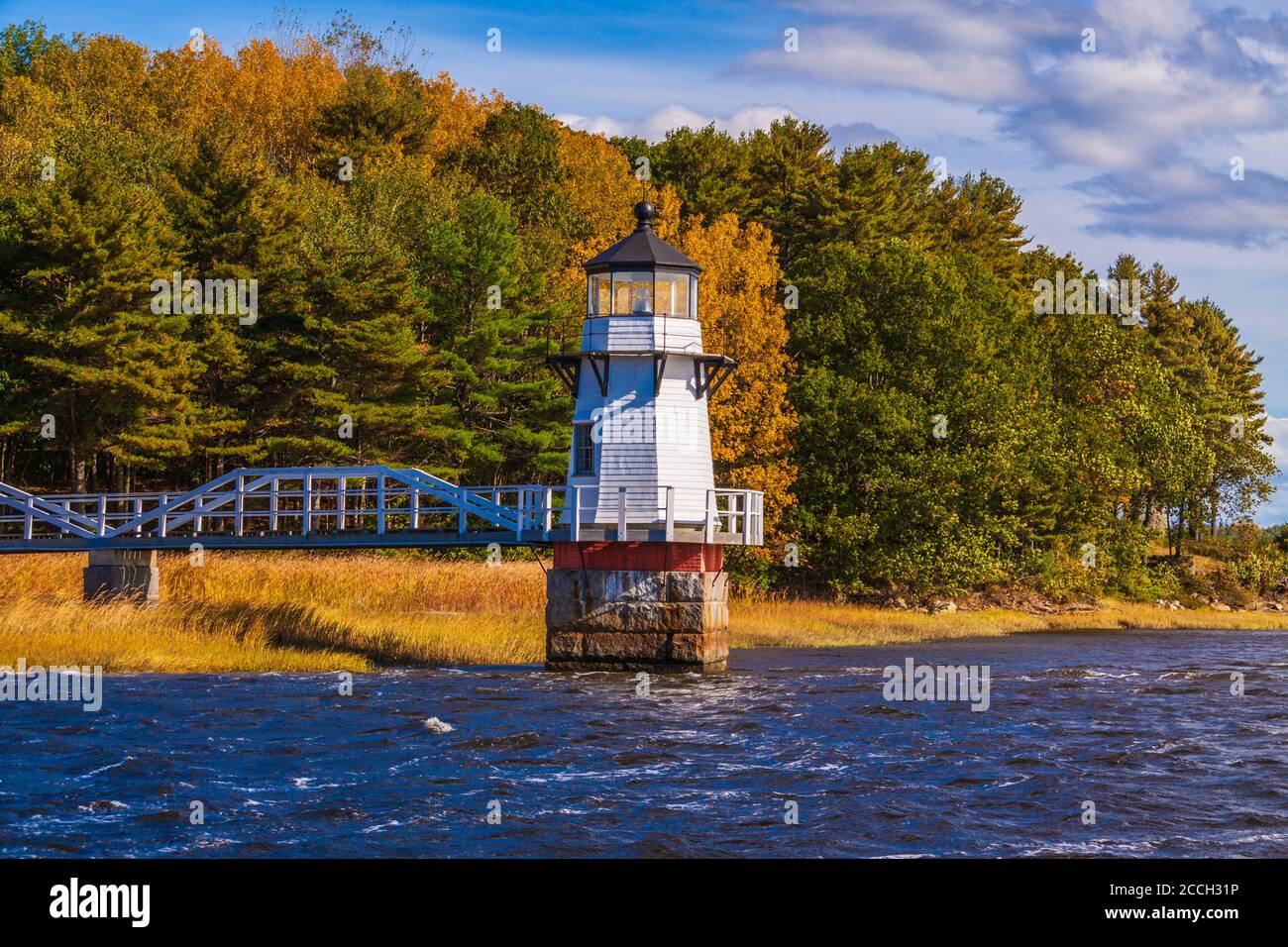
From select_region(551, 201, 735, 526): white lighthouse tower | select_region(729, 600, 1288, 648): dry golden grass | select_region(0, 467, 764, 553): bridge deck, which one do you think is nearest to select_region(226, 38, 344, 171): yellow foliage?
select_region(729, 600, 1288, 648): dry golden grass

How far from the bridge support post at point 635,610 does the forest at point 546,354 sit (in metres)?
19.4

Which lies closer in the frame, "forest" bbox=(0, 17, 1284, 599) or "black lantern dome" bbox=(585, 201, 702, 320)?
"black lantern dome" bbox=(585, 201, 702, 320)

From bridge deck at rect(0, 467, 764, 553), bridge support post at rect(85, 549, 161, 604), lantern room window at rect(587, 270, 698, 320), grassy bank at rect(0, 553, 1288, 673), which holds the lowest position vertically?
grassy bank at rect(0, 553, 1288, 673)

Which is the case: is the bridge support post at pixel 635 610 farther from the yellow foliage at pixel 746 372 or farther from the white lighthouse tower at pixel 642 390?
the yellow foliage at pixel 746 372

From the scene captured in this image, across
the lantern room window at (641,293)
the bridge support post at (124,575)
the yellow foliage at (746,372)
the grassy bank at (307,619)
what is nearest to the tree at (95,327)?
the grassy bank at (307,619)

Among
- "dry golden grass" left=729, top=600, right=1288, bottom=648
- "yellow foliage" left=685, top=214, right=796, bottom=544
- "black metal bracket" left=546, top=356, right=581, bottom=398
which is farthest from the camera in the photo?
"yellow foliage" left=685, top=214, right=796, bottom=544

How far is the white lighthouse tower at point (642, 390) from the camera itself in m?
32.2

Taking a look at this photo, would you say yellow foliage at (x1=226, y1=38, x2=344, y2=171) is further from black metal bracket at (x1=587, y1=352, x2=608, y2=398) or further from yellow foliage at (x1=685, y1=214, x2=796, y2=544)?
black metal bracket at (x1=587, y1=352, x2=608, y2=398)

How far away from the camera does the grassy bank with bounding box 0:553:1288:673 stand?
29.7m

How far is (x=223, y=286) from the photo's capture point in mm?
51812

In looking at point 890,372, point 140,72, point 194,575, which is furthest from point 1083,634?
point 140,72

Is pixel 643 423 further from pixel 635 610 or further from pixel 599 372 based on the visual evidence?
pixel 635 610

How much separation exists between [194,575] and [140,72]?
64.1 meters

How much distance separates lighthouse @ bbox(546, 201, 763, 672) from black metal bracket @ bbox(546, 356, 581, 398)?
0.18ft
